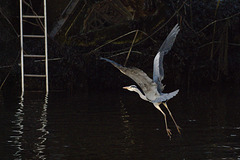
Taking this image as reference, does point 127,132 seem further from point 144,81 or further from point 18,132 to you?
point 18,132

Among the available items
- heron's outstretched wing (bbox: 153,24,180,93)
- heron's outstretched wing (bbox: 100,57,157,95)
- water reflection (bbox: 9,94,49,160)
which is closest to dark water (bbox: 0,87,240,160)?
water reflection (bbox: 9,94,49,160)

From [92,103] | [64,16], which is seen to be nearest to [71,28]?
[64,16]

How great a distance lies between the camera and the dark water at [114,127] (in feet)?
29.3

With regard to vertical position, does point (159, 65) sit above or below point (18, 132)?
above

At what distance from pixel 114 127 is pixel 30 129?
1.40 m

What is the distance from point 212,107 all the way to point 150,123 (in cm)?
221

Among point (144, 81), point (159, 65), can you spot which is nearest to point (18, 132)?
point (144, 81)

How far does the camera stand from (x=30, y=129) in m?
10.8

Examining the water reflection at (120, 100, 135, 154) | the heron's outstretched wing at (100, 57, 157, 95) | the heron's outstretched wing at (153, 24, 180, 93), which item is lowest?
the water reflection at (120, 100, 135, 154)

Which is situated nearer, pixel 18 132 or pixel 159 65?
pixel 159 65

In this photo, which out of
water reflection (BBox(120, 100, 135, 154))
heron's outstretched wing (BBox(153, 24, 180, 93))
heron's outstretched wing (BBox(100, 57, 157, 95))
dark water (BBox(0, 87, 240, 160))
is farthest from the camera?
heron's outstretched wing (BBox(153, 24, 180, 93))

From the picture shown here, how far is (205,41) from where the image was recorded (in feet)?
57.4

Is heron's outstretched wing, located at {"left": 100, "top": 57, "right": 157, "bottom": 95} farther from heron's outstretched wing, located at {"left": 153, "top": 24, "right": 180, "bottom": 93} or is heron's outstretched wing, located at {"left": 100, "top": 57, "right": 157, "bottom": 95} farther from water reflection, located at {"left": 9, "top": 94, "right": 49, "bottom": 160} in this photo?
water reflection, located at {"left": 9, "top": 94, "right": 49, "bottom": 160}

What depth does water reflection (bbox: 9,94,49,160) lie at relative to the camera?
903cm
